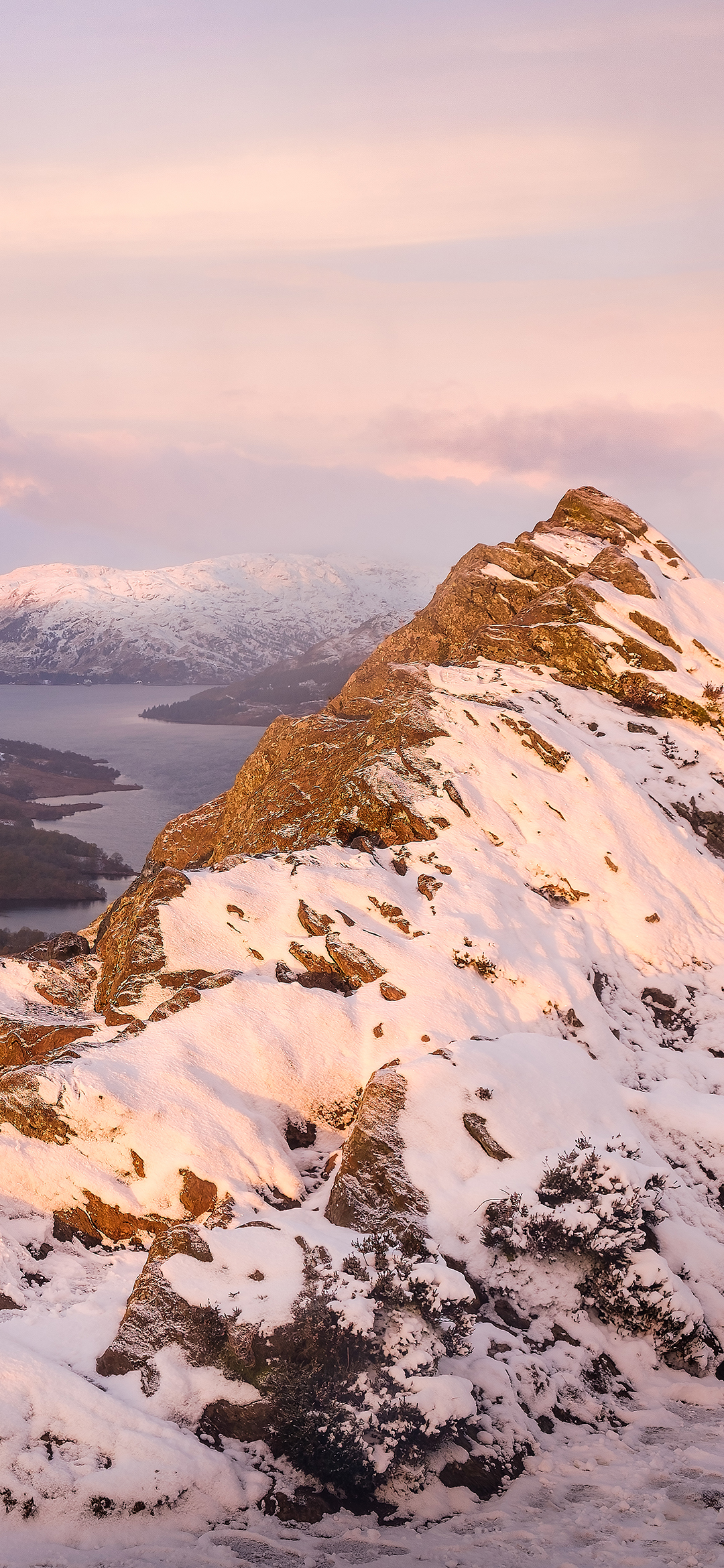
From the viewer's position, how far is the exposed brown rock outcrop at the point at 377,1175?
14.0 m

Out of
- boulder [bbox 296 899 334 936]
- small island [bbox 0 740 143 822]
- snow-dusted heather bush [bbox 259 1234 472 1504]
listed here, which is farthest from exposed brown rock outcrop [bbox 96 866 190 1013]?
small island [bbox 0 740 143 822]

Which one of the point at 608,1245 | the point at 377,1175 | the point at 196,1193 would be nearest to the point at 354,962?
the point at 377,1175

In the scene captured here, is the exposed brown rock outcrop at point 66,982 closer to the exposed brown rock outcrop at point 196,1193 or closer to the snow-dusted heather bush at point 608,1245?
the exposed brown rock outcrop at point 196,1193

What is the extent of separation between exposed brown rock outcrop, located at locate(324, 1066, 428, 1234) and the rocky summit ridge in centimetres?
→ 5

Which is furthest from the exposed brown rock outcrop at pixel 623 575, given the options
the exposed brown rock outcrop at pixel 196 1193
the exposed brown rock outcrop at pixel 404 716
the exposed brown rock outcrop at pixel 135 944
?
the exposed brown rock outcrop at pixel 196 1193

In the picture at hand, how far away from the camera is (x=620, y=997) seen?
21.0m

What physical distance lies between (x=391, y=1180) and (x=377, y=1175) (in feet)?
0.85

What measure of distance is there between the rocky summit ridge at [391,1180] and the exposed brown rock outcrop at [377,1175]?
5 centimetres

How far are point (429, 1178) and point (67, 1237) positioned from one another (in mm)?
6339

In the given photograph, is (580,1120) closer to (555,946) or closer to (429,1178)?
(429,1178)

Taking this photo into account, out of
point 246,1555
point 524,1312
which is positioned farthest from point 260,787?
point 246,1555

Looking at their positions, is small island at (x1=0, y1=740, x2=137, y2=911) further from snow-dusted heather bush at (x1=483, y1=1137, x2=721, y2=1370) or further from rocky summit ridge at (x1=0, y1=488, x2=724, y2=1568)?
snow-dusted heather bush at (x1=483, y1=1137, x2=721, y2=1370)

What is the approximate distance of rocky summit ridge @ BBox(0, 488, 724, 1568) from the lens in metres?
10.7

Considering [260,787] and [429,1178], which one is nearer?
[429,1178]
